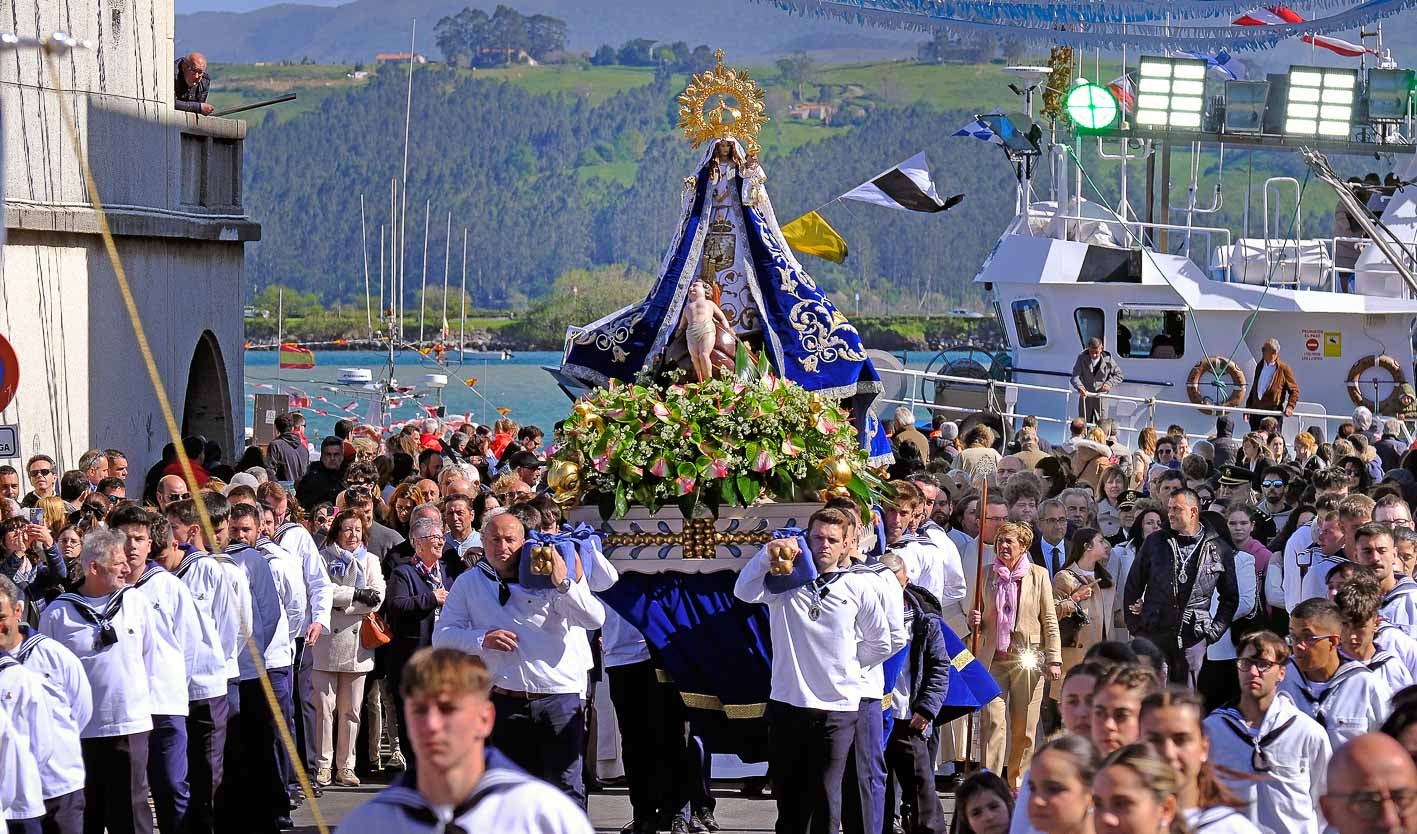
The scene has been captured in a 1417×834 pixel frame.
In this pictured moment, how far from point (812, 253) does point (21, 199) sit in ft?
22.4

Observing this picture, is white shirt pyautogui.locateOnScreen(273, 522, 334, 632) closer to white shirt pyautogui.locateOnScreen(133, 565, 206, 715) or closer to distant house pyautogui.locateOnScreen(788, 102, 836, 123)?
white shirt pyautogui.locateOnScreen(133, 565, 206, 715)

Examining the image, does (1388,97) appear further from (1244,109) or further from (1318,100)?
(1244,109)

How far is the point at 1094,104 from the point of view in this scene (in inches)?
1117

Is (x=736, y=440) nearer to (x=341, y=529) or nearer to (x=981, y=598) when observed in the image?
(x=981, y=598)

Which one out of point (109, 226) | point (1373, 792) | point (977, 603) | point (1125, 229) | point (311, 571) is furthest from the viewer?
point (1125, 229)

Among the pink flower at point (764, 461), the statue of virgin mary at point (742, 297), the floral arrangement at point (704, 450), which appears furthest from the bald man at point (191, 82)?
the pink flower at point (764, 461)

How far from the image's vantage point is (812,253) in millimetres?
13875

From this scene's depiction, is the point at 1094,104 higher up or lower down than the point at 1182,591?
higher up

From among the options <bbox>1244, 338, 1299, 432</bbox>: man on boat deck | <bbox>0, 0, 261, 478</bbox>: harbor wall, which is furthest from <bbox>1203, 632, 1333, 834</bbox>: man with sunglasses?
<bbox>1244, 338, 1299, 432</bbox>: man on boat deck

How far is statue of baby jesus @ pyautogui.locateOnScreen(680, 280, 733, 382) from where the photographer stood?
10594 mm

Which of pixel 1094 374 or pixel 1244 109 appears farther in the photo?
pixel 1244 109

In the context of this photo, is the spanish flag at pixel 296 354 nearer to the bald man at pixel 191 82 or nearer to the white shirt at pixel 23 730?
the bald man at pixel 191 82

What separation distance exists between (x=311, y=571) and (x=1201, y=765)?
5986mm

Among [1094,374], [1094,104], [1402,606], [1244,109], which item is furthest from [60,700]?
[1244,109]
